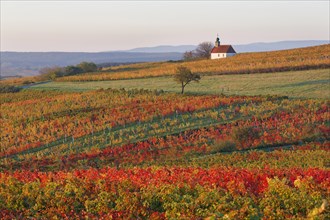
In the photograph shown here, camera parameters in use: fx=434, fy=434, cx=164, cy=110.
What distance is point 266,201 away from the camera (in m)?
11.9

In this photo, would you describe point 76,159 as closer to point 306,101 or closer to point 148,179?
point 148,179

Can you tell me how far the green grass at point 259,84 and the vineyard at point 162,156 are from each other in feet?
21.5

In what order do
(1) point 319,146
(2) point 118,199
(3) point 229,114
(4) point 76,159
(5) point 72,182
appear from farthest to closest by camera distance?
(3) point 229,114
(4) point 76,159
(1) point 319,146
(5) point 72,182
(2) point 118,199

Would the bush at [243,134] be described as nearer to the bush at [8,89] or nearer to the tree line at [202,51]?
the bush at [8,89]

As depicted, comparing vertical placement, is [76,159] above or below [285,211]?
below

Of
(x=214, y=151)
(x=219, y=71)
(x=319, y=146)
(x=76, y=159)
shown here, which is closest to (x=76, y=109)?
(x=76, y=159)

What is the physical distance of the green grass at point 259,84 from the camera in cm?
5375

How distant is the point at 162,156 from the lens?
31578mm

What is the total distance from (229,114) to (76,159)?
1599cm

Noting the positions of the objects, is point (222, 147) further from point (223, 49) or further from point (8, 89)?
point (223, 49)

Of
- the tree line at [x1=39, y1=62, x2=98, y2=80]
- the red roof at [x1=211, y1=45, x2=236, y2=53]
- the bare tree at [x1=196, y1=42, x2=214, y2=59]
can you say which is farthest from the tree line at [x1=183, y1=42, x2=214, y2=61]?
the tree line at [x1=39, y1=62, x2=98, y2=80]

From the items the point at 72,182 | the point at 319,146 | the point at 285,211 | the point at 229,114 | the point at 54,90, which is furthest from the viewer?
the point at 54,90

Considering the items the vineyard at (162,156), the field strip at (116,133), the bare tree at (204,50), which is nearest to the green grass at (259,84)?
the vineyard at (162,156)

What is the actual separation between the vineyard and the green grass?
654cm
